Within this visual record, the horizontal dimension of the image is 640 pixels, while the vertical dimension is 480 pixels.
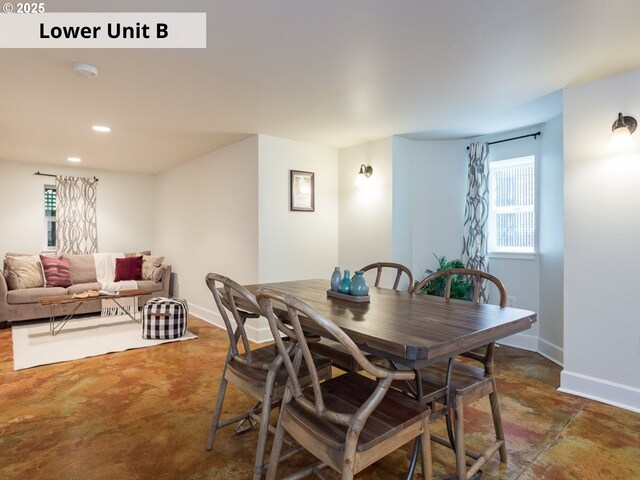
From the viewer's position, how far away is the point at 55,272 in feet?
16.8

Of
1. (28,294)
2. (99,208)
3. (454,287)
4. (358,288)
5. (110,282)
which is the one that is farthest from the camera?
(99,208)

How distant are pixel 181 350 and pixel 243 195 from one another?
181 cm

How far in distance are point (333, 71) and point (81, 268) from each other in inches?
203

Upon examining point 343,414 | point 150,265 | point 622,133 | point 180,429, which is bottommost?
point 180,429

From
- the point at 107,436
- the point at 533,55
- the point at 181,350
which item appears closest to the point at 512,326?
the point at 533,55

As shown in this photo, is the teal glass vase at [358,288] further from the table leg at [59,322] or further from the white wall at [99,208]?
the white wall at [99,208]

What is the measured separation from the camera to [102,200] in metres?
6.19

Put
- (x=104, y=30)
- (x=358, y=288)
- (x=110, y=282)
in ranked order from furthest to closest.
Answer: (x=110, y=282) → (x=358, y=288) → (x=104, y=30)

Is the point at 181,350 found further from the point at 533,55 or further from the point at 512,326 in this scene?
the point at 533,55

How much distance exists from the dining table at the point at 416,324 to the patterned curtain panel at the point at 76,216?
5.40 m

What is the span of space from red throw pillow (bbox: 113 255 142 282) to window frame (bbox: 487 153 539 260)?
5126 mm

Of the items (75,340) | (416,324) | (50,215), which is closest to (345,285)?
(416,324)

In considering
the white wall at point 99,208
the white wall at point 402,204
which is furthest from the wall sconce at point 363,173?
the white wall at point 99,208

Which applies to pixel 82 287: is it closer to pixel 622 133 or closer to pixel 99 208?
pixel 99 208
